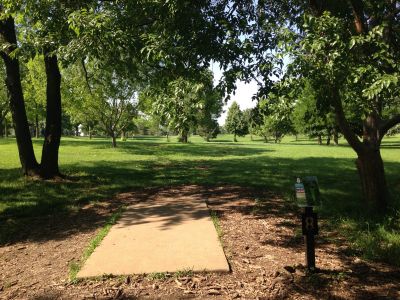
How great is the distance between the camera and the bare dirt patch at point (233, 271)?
13.5 feet

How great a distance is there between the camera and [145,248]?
545 cm

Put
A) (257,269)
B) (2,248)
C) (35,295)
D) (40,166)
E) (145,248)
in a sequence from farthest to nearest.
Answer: (40,166), (2,248), (145,248), (257,269), (35,295)

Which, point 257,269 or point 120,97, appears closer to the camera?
point 257,269

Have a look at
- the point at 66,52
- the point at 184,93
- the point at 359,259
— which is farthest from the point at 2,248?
the point at 359,259

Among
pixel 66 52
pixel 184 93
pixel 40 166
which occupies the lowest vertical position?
pixel 40 166

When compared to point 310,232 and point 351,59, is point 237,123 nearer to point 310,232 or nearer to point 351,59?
point 351,59

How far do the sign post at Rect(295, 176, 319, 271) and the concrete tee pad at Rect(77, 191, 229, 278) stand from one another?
1066 millimetres

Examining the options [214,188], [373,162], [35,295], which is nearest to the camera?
→ [35,295]

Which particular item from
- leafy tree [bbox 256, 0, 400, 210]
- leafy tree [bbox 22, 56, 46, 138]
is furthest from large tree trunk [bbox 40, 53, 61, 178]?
leafy tree [bbox 22, 56, 46, 138]

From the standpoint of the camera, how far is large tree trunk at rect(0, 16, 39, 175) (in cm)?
1162

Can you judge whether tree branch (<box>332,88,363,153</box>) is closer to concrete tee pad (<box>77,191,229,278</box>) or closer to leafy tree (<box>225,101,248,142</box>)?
concrete tee pad (<box>77,191,229,278</box>)

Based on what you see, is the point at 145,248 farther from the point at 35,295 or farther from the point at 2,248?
the point at 2,248

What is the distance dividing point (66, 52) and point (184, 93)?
5.97 feet

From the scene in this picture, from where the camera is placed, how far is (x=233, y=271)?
4.66 m
